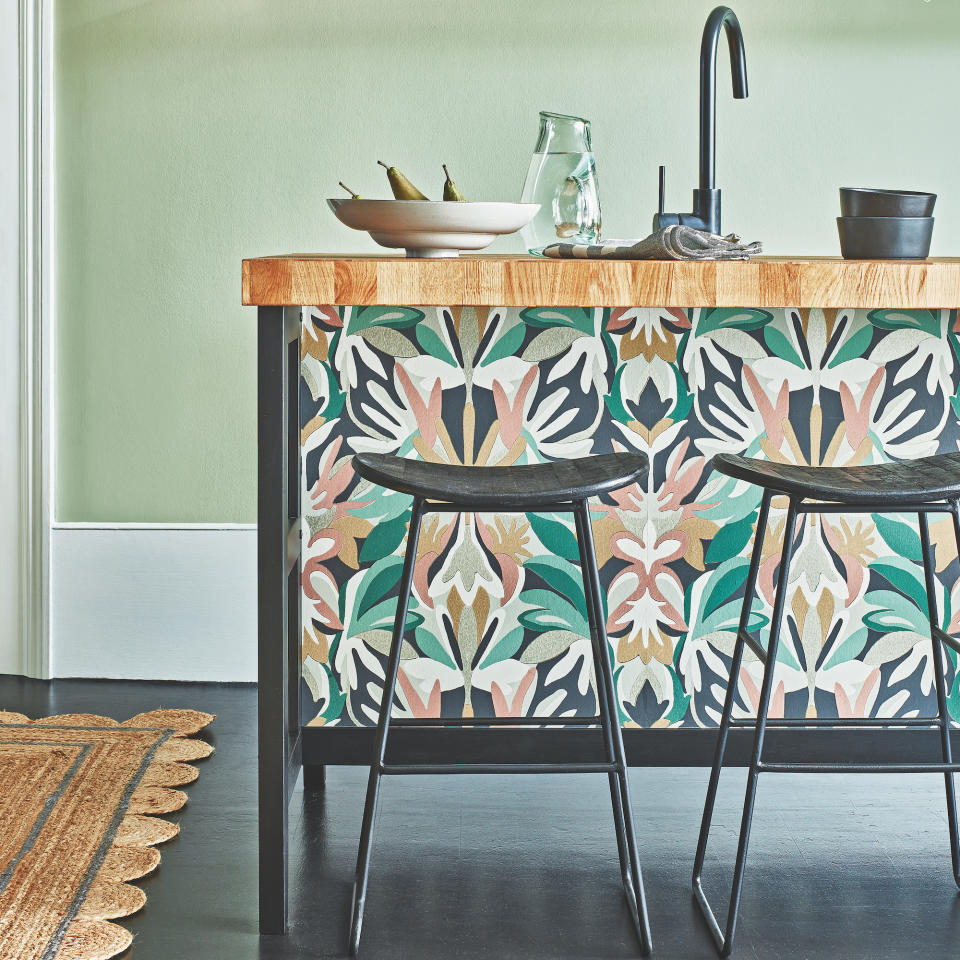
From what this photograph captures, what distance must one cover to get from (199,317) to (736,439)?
5.96 ft

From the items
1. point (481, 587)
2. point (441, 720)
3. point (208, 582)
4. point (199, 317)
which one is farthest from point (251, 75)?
point (441, 720)

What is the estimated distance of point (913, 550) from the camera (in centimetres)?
243

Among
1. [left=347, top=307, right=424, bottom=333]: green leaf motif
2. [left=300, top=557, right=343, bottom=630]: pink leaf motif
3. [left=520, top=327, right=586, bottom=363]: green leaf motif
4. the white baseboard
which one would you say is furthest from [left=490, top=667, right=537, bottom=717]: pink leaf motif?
the white baseboard

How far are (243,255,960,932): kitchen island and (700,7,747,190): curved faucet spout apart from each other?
12.1 inches

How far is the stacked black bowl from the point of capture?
2061mm

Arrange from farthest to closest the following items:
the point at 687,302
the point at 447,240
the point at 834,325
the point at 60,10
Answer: the point at 60,10 < the point at 834,325 < the point at 447,240 < the point at 687,302

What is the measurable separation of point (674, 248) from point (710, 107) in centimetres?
50

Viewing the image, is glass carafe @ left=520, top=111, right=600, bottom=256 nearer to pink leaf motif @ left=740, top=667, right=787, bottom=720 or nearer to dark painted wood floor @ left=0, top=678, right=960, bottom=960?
pink leaf motif @ left=740, top=667, right=787, bottom=720

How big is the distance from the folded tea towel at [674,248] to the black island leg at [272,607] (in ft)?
1.83

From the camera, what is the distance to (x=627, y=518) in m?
2.43

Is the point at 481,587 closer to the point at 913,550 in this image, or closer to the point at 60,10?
the point at 913,550

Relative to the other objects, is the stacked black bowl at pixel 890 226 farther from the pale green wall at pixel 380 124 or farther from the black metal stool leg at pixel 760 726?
the pale green wall at pixel 380 124

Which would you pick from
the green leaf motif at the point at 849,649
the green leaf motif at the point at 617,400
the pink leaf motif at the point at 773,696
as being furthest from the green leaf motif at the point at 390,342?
the green leaf motif at the point at 849,649

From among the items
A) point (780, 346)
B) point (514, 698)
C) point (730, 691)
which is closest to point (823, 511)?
point (730, 691)
